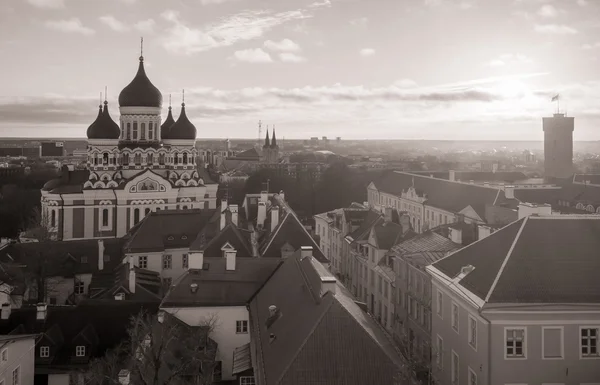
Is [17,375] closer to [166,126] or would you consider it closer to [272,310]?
[272,310]

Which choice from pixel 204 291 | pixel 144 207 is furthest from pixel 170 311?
pixel 144 207

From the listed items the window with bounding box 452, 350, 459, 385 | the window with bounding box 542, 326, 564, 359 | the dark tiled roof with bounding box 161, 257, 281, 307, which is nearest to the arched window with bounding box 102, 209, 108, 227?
the dark tiled roof with bounding box 161, 257, 281, 307

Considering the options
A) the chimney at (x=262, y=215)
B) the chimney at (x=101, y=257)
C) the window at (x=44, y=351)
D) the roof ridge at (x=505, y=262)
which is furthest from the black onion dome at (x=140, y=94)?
the roof ridge at (x=505, y=262)

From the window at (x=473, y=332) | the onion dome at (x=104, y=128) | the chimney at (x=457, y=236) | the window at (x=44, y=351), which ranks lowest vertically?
the window at (x=44, y=351)

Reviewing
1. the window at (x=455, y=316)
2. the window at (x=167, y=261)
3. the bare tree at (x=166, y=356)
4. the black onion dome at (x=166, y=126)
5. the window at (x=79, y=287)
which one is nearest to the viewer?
the bare tree at (x=166, y=356)

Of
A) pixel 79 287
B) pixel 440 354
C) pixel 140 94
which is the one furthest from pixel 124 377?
pixel 140 94

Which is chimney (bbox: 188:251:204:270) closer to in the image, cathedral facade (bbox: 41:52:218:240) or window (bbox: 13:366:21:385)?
window (bbox: 13:366:21:385)

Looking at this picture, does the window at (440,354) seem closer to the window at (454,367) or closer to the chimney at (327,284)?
the window at (454,367)

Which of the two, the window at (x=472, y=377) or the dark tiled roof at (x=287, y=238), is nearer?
the window at (x=472, y=377)
